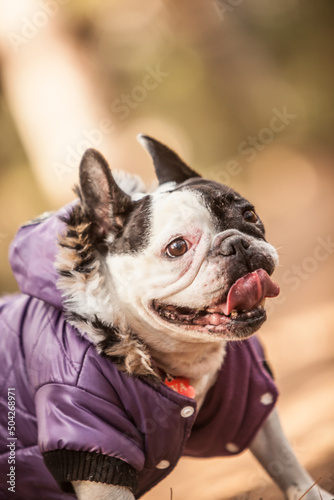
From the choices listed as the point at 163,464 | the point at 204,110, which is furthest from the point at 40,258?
the point at 204,110

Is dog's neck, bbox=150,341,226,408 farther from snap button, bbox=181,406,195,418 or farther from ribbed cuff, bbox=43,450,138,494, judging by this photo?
ribbed cuff, bbox=43,450,138,494

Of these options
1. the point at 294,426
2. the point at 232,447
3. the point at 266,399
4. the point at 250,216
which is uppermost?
the point at 250,216

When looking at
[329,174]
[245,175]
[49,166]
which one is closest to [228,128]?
[245,175]

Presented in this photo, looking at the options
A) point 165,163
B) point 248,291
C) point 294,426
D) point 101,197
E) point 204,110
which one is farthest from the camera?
point 204,110

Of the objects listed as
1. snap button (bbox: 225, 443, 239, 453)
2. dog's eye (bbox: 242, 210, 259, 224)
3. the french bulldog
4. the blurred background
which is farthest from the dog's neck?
the blurred background

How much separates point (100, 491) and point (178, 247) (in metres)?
0.63

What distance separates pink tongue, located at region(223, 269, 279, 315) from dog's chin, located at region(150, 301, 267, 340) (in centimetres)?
3

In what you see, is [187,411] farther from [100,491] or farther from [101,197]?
[101,197]

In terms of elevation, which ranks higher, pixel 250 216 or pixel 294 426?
pixel 250 216

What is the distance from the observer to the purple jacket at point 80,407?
1427 mm

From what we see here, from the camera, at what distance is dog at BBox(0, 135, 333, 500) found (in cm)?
140

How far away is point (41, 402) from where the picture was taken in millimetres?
1499

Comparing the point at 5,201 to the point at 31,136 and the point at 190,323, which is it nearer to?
the point at 31,136

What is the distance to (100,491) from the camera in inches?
56.2
